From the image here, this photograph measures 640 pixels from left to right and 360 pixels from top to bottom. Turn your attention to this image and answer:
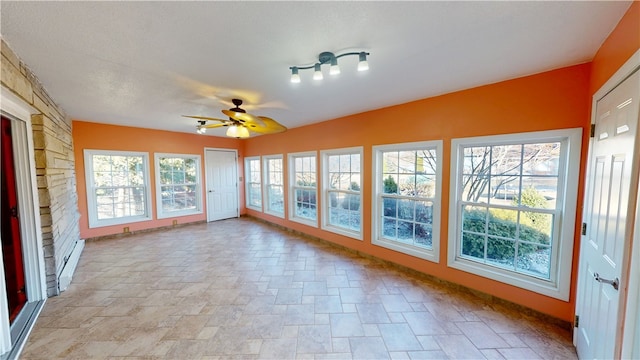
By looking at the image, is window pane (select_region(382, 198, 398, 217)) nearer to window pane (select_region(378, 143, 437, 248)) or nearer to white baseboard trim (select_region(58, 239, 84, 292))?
window pane (select_region(378, 143, 437, 248))

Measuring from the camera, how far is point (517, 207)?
2.23 m

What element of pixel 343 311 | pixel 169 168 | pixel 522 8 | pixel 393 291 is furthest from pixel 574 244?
pixel 169 168

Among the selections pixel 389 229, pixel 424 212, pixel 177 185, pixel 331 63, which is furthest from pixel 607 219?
pixel 177 185

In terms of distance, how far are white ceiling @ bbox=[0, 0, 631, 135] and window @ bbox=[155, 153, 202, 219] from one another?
2.70m

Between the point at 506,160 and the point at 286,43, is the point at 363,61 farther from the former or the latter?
the point at 506,160

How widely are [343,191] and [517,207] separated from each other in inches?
91.0

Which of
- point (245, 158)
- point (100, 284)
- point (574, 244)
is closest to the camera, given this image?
point (574, 244)

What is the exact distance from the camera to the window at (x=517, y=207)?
6.50ft

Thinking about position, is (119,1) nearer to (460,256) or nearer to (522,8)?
(522,8)

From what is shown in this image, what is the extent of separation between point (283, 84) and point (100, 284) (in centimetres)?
327

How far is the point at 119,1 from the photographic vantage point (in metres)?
1.17

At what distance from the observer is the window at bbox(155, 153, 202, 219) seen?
510 cm

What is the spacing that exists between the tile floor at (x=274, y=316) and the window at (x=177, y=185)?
196cm

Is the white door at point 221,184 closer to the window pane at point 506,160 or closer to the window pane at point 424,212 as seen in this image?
the window pane at point 424,212
